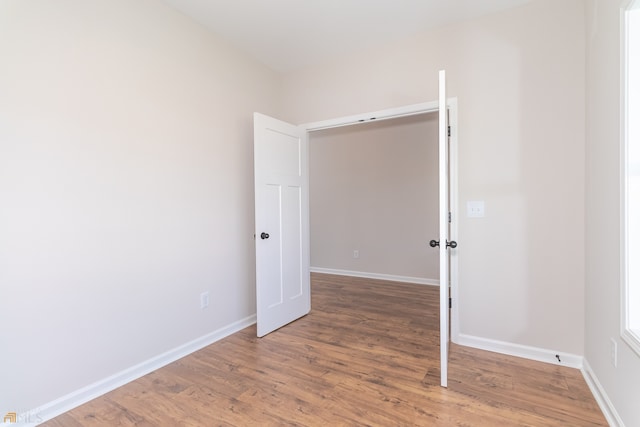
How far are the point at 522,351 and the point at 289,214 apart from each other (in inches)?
89.6

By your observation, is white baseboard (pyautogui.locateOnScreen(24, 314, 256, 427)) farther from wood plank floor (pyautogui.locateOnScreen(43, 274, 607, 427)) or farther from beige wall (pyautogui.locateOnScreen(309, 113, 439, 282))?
beige wall (pyautogui.locateOnScreen(309, 113, 439, 282))

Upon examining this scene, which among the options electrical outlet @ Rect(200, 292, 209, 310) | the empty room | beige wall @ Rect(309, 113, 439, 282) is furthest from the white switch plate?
electrical outlet @ Rect(200, 292, 209, 310)

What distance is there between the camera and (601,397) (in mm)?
1754

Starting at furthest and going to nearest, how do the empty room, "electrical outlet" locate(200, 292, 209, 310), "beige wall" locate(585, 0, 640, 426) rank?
"electrical outlet" locate(200, 292, 209, 310) < the empty room < "beige wall" locate(585, 0, 640, 426)

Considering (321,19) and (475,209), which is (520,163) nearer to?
(475,209)

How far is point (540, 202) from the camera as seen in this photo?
228 centimetres

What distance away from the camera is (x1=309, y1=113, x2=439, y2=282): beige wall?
14.9 feet

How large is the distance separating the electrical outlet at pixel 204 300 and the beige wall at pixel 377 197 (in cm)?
299

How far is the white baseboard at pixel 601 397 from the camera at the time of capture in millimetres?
1568

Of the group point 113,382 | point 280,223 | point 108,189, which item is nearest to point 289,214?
point 280,223

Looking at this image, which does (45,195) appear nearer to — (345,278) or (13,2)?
(13,2)

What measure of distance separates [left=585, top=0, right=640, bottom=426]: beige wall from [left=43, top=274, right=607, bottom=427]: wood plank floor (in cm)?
27

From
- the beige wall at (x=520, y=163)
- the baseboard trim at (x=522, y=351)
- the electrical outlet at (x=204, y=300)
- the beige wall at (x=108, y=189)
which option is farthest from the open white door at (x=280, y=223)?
the baseboard trim at (x=522, y=351)

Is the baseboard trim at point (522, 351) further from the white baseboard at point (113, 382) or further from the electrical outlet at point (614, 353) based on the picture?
the white baseboard at point (113, 382)
